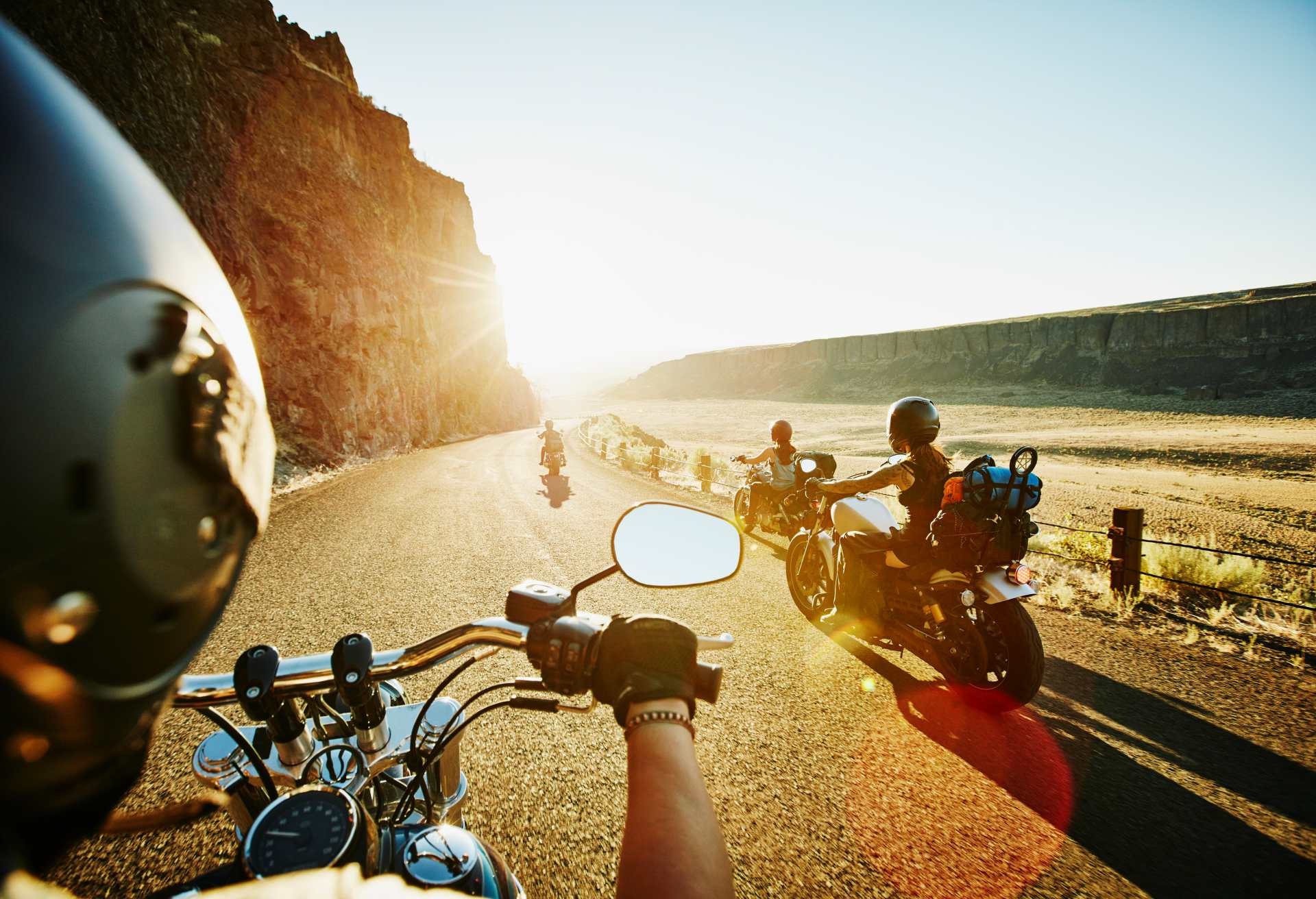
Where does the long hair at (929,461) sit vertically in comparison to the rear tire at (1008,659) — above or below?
above

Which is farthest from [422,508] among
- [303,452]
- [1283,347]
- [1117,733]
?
[1283,347]

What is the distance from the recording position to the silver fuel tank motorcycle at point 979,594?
338cm

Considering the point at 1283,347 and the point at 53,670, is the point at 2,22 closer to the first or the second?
the point at 53,670

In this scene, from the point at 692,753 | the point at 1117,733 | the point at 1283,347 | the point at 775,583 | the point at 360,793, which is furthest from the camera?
the point at 1283,347

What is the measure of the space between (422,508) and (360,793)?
9615mm

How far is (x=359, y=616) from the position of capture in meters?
4.86

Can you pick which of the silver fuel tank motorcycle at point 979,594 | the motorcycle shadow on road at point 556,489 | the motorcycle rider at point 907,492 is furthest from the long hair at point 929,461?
the motorcycle shadow on road at point 556,489

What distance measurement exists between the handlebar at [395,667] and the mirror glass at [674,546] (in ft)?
1.32

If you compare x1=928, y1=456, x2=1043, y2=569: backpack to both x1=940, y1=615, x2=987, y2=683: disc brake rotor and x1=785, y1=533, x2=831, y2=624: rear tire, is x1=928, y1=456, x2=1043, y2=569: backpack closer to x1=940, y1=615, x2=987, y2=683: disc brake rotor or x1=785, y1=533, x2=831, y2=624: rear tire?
x1=940, y1=615, x2=987, y2=683: disc brake rotor

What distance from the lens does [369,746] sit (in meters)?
1.36

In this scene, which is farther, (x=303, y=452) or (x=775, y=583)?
(x=303, y=452)

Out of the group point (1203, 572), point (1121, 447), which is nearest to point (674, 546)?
point (1203, 572)

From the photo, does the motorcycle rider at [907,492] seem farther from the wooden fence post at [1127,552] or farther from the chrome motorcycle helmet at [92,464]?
the chrome motorcycle helmet at [92,464]

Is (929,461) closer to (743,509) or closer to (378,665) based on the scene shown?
(378,665)
